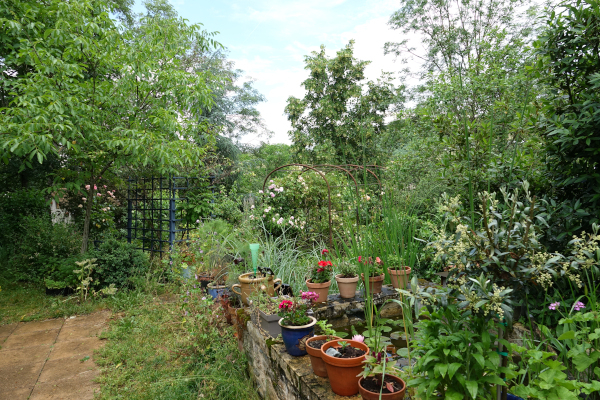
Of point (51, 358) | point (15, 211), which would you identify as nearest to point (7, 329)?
point (51, 358)

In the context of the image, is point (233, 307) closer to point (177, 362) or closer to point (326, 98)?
point (177, 362)

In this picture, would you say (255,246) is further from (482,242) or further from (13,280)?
(13,280)

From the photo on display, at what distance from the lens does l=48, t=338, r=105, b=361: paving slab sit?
312 centimetres

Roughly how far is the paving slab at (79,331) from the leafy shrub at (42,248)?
1664 mm

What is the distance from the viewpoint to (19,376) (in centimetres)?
279

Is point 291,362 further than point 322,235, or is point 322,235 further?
point 322,235

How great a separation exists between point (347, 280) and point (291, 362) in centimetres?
89

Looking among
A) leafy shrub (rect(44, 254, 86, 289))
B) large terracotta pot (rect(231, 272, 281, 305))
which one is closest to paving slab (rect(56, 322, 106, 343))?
leafy shrub (rect(44, 254, 86, 289))

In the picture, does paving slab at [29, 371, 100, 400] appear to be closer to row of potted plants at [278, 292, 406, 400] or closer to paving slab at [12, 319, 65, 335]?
paving slab at [12, 319, 65, 335]

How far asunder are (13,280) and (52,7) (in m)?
4.08

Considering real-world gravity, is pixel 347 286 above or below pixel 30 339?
above

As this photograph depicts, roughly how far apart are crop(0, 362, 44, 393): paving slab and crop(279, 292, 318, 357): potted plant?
2284 millimetres

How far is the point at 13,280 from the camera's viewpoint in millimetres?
5176

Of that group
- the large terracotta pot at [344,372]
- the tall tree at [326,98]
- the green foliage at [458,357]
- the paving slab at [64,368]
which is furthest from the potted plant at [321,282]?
the tall tree at [326,98]
